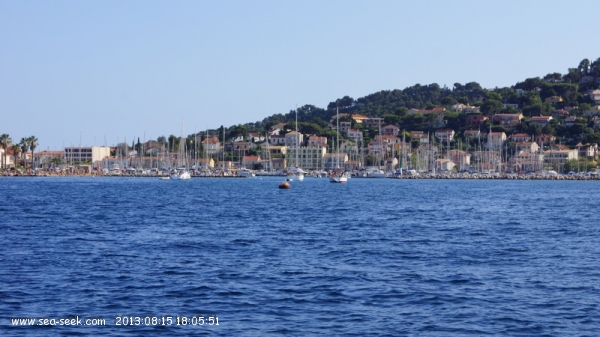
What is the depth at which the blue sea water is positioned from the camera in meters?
15.3

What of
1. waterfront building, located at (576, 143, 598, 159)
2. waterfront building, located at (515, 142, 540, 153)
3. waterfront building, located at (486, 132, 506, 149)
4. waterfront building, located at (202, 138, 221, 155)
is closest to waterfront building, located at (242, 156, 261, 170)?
waterfront building, located at (202, 138, 221, 155)

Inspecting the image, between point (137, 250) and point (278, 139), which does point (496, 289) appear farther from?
point (278, 139)

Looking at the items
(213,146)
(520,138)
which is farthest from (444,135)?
(213,146)

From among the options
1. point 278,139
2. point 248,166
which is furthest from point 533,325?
point 278,139

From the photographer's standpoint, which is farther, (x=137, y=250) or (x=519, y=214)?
(x=519, y=214)

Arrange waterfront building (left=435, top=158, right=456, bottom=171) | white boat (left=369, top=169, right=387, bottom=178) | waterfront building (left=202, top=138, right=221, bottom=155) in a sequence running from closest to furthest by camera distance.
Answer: white boat (left=369, top=169, right=387, bottom=178), waterfront building (left=435, top=158, right=456, bottom=171), waterfront building (left=202, top=138, right=221, bottom=155)

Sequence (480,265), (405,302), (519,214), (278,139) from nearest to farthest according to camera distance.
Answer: (405,302) → (480,265) → (519,214) → (278,139)

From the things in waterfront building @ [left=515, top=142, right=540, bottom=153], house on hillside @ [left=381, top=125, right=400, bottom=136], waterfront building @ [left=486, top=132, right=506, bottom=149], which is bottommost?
waterfront building @ [left=515, top=142, right=540, bottom=153]

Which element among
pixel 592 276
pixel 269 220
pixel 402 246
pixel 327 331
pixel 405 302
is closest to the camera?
pixel 327 331

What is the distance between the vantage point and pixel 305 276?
20141mm

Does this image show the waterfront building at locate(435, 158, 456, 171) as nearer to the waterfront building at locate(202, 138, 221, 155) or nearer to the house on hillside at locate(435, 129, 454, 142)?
the house on hillside at locate(435, 129, 454, 142)

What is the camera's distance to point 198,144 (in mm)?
171500

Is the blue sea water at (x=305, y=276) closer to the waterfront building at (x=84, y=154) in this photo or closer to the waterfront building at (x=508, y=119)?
the waterfront building at (x=84, y=154)

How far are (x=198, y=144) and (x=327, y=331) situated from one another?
159 m
